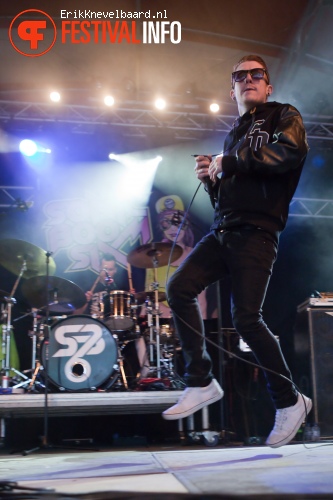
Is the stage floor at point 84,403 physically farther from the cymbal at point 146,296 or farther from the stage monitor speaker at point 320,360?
the cymbal at point 146,296

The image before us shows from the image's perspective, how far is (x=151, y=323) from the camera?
6.34m

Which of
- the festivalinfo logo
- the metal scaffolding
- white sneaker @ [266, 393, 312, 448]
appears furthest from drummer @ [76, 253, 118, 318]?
white sneaker @ [266, 393, 312, 448]

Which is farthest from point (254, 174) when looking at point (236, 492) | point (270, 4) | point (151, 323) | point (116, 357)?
point (270, 4)

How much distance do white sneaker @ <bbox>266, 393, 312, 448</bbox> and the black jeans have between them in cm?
3

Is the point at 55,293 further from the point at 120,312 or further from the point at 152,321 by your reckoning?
the point at 152,321

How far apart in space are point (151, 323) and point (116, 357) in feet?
3.18

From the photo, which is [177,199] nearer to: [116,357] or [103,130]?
[103,130]

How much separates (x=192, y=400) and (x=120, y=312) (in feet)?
11.1

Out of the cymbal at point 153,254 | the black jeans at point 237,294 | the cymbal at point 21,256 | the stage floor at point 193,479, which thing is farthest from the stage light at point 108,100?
the stage floor at point 193,479

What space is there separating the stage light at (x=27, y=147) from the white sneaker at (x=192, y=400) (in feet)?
18.0

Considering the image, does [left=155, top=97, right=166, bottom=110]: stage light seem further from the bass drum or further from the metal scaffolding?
the bass drum

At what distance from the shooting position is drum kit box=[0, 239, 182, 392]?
5340 mm

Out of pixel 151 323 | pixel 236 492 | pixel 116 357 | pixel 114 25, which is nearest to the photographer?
pixel 236 492

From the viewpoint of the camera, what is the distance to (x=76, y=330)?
17.8 ft
